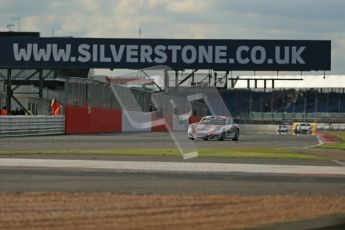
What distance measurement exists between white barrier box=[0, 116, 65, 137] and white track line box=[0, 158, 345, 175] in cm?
1364

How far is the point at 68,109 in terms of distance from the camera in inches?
1367

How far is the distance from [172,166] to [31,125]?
686 inches

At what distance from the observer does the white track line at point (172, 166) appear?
14.9 metres

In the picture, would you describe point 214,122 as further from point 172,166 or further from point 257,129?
point 257,129

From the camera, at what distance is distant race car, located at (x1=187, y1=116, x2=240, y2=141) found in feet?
99.8

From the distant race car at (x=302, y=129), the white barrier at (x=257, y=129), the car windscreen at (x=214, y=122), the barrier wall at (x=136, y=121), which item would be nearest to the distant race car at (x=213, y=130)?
the car windscreen at (x=214, y=122)

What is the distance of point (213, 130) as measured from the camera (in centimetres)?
3058

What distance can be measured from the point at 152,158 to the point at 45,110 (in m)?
19.9

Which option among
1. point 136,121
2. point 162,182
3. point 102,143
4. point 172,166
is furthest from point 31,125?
point 162,182

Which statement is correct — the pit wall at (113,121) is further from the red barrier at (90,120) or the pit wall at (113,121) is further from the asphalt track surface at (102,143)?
the asphalt track surface at (102,143)

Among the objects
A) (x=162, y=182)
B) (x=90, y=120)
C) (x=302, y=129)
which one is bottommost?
(x=302, y=129)

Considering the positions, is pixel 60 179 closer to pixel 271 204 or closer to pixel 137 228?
pixel 271 204

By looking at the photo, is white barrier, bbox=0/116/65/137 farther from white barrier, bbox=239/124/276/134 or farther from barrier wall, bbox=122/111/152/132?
white barrier, bbox=239/124/276/134

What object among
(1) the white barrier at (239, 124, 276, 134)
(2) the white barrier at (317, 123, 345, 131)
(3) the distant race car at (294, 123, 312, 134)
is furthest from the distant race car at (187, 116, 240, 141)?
(2) the white barrier at (317, 123, 345, 131)
